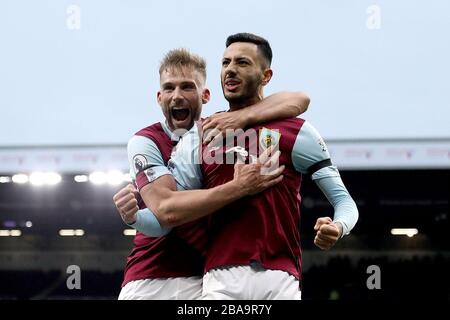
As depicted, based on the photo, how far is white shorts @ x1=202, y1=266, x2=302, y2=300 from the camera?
1.58 m

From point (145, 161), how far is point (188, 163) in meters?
0.14

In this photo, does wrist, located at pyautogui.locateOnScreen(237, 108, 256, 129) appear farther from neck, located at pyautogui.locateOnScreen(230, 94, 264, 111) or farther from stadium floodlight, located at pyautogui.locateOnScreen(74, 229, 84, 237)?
stadium floodlight, located at pyautogui.locateOnScreen(74, 229, 84, 237)

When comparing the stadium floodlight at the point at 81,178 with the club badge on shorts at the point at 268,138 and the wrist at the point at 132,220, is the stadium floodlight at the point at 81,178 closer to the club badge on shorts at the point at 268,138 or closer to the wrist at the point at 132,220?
the wrist at the point at 132,220

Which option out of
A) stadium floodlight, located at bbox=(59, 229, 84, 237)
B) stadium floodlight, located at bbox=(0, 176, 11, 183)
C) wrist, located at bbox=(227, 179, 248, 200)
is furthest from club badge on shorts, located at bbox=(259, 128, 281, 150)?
stadium floodlight, located at bbox=(59, 229, 84, 237)

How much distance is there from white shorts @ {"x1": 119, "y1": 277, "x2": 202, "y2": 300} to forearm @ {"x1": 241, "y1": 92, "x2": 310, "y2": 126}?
458 millimetres

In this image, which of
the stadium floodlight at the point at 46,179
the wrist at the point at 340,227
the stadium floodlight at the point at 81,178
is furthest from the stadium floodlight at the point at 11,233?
the wrist at the point at 340,227

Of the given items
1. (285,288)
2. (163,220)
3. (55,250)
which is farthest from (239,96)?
(55,250)

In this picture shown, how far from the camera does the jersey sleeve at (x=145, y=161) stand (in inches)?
68.7

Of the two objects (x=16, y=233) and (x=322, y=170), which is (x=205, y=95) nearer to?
(x=322, y=170)

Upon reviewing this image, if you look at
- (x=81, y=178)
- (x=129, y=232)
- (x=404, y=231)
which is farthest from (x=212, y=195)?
(x=404, y=231)

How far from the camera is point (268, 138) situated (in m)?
1.63

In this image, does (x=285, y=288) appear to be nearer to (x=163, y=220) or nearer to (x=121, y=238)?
(x=163, y=220)

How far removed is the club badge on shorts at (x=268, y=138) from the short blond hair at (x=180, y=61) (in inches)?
13.8
